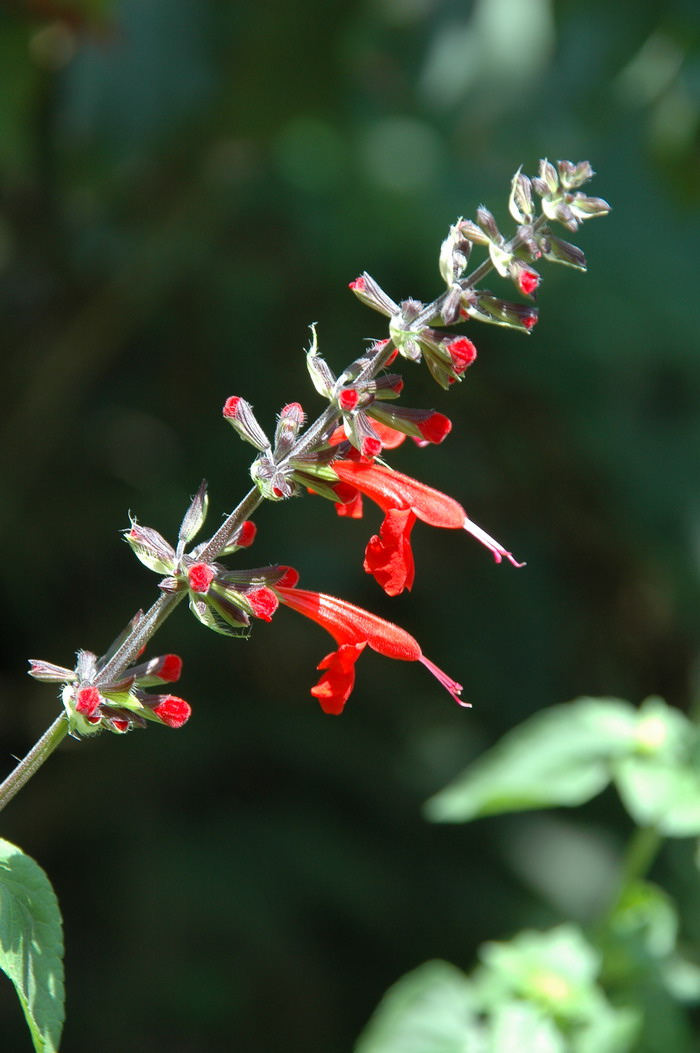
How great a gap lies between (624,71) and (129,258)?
48.9 inches

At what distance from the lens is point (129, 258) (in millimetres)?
2877

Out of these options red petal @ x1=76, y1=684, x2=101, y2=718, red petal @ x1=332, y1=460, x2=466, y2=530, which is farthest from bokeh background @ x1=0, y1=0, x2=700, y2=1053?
red petal @ x1=76, y1=684, x2=101, y2=718

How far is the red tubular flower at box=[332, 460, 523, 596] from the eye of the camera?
38.9 inches

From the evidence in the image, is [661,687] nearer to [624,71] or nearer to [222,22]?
[624,71]

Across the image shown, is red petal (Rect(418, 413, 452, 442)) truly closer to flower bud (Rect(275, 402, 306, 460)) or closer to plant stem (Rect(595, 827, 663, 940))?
flower bud (Rect(275, 402, 306, 460))

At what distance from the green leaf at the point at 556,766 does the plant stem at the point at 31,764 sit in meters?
0.78

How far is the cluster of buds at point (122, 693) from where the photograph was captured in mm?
919

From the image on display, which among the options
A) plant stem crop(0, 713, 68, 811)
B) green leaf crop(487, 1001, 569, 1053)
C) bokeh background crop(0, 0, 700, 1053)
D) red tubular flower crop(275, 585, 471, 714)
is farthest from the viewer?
bokeh background crop(0, 0, 700, 1053)

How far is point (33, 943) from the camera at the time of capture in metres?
0.91

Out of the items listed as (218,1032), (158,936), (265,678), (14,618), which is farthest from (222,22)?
(218,1032)

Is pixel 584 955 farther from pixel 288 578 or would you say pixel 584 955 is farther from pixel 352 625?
pixel 288 578

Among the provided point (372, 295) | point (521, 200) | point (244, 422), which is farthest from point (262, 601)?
point (521, 200)

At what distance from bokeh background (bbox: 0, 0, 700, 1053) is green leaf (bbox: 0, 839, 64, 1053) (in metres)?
1.91

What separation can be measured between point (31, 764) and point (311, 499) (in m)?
2.25
